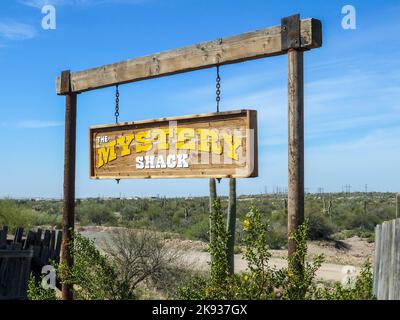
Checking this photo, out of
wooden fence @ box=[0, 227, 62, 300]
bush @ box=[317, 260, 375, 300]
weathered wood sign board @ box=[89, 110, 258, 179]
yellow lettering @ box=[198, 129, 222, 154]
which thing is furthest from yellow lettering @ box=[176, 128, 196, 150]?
wooden fence @ box=[0, 227, 62, 300]

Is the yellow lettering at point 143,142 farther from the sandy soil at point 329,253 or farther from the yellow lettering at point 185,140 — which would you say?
the sandy soil at point 329,253

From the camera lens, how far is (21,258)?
11945 millimetres

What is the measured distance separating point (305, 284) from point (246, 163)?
1581mm

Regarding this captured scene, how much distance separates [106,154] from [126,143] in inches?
19.5

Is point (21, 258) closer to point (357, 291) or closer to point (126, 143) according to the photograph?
point (126, 143)

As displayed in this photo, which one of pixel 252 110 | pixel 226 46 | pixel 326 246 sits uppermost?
pixel 226 46

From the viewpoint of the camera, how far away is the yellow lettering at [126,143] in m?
8.38

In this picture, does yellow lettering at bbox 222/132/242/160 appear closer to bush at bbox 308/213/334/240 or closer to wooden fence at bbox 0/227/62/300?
wooden fence at bbox 0/227/62/300

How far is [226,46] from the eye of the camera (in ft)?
23.9

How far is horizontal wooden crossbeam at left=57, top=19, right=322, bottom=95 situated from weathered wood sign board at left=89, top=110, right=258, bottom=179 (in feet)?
2.14

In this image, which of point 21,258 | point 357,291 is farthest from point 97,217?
point 357,291
